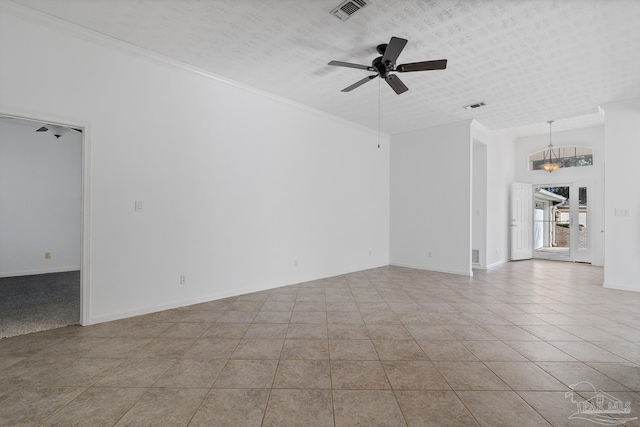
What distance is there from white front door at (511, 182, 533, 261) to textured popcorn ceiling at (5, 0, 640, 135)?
11.1 ft

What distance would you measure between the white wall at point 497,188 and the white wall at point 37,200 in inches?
334

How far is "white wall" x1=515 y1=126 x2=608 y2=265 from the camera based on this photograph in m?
6.97

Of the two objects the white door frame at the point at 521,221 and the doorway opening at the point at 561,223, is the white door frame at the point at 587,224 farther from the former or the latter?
the white door frame at the point at 521,221

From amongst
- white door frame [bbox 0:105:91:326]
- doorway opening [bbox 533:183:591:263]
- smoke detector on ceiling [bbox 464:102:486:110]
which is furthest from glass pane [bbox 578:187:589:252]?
white door frame [bbox 0:105:91:326]

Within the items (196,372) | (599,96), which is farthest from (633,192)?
(196,372)

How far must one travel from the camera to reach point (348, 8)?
2.66 metres

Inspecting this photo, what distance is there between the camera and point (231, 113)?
13.9 ft

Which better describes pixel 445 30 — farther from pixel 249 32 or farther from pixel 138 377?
pixel 138 377

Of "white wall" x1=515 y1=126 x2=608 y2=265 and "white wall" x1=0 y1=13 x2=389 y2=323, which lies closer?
"white wall" x1=0 y1=13 x2=389 y2=323

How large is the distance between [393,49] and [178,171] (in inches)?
116

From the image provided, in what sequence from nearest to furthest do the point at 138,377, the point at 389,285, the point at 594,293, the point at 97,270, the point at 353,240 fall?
the point at 138,377 → the point at 97,270 → the point at 594,293 → the point at 389,285 → the point at 353,240

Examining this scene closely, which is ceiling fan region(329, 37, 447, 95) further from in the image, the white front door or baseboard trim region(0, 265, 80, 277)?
baseboard trim region(0, 265, 80, 277)

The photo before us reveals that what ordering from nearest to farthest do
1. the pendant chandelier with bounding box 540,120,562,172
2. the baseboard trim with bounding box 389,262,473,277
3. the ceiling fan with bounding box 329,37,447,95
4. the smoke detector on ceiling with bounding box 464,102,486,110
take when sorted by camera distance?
1. the ceiling fan with bounding box 329,37,447,95
2. the smoke detector on ceiling with bounding box 464,102,486,110
3. the baseboard trim with bounding box 389,262,473,277
4. the pendant chandelier with bounding box 540,120,562,172

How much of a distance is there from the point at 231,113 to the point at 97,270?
2.64 meters
